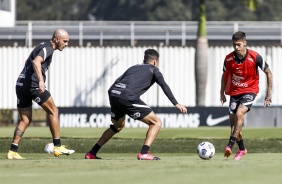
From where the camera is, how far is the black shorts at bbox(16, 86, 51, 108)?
17.2 m

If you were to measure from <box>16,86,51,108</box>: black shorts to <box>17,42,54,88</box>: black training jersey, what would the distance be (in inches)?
3.4

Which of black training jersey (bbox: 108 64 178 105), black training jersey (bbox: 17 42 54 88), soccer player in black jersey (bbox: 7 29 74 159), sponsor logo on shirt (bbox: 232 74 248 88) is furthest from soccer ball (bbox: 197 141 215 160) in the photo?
black training jersey (bbox: 17 42 54 88)

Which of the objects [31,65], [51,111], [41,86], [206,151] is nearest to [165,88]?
[206,151]

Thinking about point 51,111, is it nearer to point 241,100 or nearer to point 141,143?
point 241,100

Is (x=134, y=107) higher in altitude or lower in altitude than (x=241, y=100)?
lower

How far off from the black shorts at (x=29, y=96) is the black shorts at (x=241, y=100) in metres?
3.02

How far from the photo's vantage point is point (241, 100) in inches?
683

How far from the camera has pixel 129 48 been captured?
148ft

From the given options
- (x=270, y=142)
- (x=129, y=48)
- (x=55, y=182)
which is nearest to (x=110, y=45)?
(x=129, y=48)

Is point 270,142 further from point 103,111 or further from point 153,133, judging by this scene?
point 103,111

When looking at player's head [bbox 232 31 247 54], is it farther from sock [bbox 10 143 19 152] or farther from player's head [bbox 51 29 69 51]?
sock [bbox 10 143 19 152]

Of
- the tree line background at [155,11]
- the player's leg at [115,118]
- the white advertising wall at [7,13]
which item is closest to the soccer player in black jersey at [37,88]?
the player's leg at [115,118]

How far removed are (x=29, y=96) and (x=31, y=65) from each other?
1.71ft

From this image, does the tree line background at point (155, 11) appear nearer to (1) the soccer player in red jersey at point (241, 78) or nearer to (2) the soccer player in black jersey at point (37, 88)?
(1) the soccer player in red jersey at point (241, 78)
